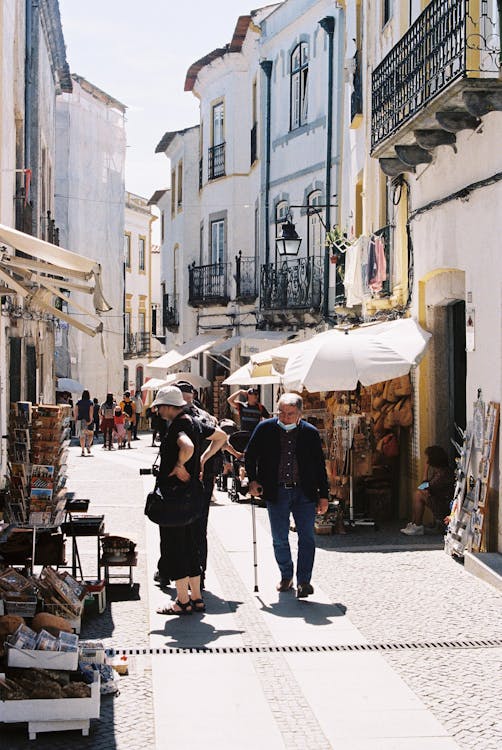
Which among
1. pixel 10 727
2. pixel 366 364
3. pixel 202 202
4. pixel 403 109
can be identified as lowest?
pixel 10 727

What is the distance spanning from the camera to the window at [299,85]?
91.7ft

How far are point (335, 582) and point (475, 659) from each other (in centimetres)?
286

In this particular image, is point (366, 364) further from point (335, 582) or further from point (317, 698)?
point (317, 698)

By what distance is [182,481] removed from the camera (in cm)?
934

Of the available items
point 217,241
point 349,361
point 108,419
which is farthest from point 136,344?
point 349,361

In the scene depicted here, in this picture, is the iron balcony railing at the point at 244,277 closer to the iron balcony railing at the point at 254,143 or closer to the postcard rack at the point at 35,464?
the iron balcony railing at the point at 254,143

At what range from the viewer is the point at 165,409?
946cm

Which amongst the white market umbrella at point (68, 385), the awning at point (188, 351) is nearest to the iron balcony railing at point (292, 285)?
the awning at point (188, 351)

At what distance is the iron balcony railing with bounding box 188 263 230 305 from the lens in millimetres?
34188

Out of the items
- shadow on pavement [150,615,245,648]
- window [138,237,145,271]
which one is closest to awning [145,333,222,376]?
shadow on pavement [150,615,245,648]

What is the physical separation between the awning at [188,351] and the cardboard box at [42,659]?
2502 cm

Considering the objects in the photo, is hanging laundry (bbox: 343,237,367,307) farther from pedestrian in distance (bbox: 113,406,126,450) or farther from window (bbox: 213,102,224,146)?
window (bbox: 213,102,224,146)

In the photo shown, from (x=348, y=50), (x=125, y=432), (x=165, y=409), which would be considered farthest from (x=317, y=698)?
(x=125, y=432)

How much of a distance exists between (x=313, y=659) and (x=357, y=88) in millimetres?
14050
